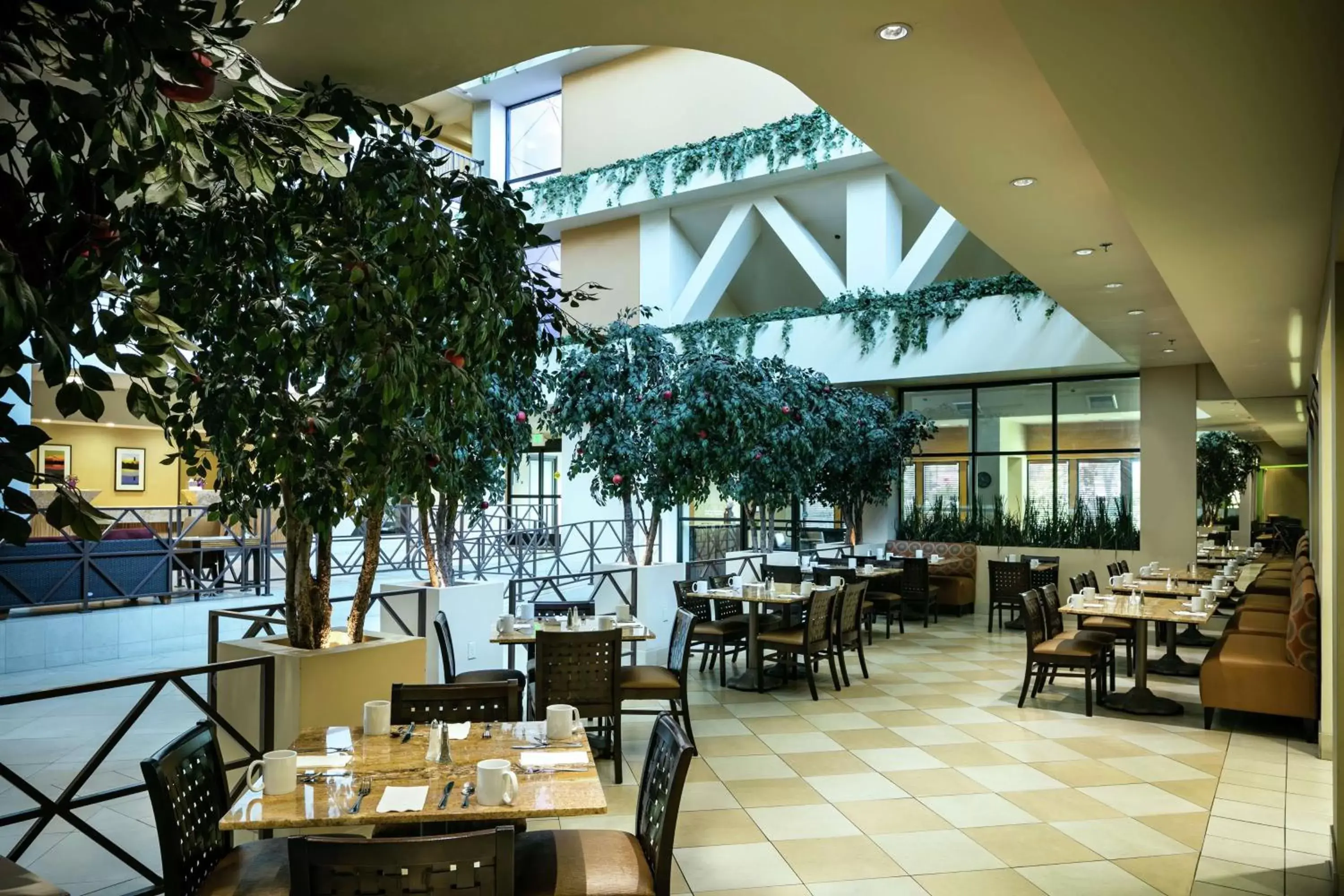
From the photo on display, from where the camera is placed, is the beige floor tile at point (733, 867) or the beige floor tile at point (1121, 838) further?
the beige floor tile at point (1121, 838)

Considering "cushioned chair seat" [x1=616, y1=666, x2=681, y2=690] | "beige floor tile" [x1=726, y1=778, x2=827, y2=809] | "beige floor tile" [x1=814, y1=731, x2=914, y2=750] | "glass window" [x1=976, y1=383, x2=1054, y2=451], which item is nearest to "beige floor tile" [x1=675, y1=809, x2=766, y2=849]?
"beige floor tile" [x1=726, y1=778, x2=827, y2=809]

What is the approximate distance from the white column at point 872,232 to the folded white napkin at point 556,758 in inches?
451

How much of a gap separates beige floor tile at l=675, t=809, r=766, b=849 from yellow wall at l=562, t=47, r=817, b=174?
12.6 m

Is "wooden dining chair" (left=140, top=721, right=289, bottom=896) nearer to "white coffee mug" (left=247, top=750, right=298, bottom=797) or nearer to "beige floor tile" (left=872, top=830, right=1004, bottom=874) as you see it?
"white coffee mug" (left=247, top=750, right=298, bottom=797)

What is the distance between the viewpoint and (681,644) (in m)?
5.94

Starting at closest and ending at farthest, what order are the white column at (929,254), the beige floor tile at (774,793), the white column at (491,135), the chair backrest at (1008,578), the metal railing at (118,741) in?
1. the metal railing at (118,741)
2. the beige floor tile at (774,793)
3. the chair backrest at (1008,578)
4. the white column at (929,254)
5. the white column at (491,135)

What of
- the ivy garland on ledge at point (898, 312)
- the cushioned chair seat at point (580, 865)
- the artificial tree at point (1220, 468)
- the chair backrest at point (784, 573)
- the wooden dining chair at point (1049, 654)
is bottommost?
the wooden dining chair at point (1049, 654)

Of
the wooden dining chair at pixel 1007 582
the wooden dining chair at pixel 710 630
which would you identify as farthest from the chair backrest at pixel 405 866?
the wooden dining chair at pixel 1007 582

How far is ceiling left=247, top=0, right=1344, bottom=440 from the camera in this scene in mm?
2619

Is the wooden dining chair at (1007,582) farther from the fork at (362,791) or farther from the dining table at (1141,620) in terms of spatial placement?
the fork at (362,791)

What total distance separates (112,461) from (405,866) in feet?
55.0

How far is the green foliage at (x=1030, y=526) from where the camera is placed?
40.6 ft

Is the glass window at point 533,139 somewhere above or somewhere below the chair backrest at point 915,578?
above

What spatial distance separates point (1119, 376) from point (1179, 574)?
3397 millimetres
